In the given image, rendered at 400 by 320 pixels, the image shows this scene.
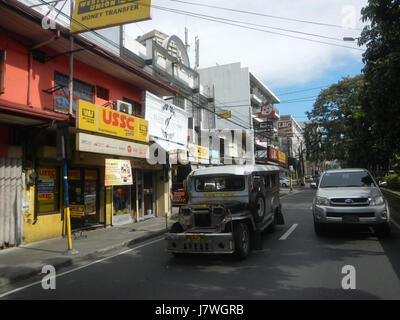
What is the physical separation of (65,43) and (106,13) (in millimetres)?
2089

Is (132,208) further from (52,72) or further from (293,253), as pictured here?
(293,253)

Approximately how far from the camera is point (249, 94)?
125ft

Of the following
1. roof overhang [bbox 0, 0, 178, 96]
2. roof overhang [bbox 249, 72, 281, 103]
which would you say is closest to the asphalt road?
roof overhang [bbox 0, 0, 178, 96]

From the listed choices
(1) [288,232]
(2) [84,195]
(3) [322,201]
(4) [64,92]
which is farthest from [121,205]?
(3) [322,201]

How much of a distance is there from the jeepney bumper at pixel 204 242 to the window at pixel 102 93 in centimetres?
860

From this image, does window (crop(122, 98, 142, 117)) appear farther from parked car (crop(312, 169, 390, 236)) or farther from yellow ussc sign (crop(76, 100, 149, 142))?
parked car (crop(312, 169, 390, 236))

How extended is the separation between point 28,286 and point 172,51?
17898 millimetres

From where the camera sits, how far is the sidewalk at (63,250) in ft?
21.2

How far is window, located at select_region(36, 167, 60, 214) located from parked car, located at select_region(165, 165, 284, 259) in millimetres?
5165

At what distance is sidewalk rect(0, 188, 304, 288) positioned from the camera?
6473mm

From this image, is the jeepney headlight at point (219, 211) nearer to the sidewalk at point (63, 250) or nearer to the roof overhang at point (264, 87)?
the sidewalk at point (63, 250)

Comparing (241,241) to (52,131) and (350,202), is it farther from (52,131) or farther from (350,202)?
(52,131)

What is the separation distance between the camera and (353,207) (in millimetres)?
7578

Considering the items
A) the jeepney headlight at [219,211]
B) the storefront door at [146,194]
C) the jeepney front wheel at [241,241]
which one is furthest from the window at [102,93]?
the jeepney front wheel at [241,241]
